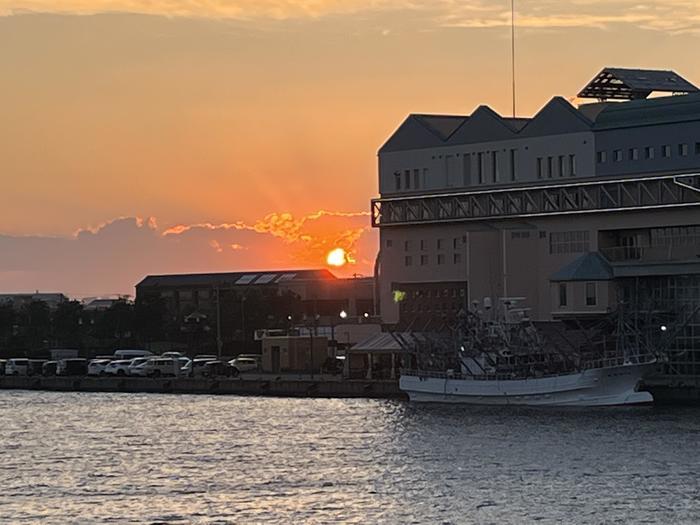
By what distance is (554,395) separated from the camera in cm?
9950

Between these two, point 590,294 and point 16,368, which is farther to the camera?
point 16,368

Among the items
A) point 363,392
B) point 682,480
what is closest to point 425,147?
point 363,392

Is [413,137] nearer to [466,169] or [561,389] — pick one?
[466,169]

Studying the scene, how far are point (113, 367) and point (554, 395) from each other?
50160 millimetres

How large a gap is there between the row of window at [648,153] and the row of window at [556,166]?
6.63 feet

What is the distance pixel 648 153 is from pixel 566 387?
17.5m

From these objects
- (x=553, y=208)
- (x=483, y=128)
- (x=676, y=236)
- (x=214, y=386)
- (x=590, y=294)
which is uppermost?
(x=483, y=128)

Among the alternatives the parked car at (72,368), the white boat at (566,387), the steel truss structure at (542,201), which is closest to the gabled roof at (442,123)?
the steel truss structure at (542,201)

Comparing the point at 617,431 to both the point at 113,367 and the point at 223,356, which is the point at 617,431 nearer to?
the point at 113,367

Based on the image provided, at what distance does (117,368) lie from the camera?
140 m

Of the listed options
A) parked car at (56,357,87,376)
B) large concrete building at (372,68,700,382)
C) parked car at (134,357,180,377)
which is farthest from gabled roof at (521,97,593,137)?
parked car at (56,357,87,376)

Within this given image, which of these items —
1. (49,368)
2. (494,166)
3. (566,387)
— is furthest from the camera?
(49,368)

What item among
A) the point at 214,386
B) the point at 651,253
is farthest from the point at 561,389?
the point at 214,386

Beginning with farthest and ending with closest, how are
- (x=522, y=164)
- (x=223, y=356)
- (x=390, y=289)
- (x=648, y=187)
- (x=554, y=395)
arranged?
(x=223, y=356)
(x=390, y=289)
(x=522, y=164)
(x=648, y=187)
(x=554, y=395)
